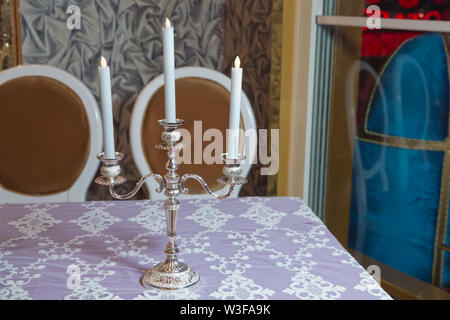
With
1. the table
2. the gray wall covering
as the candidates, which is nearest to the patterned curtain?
the gray wall covering

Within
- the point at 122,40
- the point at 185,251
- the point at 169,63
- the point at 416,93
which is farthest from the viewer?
the point at 122,40

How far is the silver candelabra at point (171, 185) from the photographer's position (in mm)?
701

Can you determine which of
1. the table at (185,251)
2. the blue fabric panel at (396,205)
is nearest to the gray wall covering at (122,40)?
the blue fabric panel at (396,205)

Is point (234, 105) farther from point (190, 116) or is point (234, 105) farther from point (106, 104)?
point (190, 116)

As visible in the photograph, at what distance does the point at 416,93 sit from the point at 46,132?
1135mm

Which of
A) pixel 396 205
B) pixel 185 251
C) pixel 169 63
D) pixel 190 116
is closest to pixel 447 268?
pixel 396 205

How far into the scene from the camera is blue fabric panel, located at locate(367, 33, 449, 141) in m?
1.57

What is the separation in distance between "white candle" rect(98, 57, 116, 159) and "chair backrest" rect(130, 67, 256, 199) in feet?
2.03

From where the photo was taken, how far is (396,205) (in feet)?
5.76

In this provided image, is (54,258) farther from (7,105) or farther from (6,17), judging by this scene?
(6,17)

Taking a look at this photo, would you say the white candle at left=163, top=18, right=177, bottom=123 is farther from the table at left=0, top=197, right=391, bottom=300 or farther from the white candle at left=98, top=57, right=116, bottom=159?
the table at left=0, top=197, right=391, bottom=300

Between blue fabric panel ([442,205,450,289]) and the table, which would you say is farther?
blue fabric panel ([442,205,450,289])

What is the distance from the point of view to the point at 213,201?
1140mm
